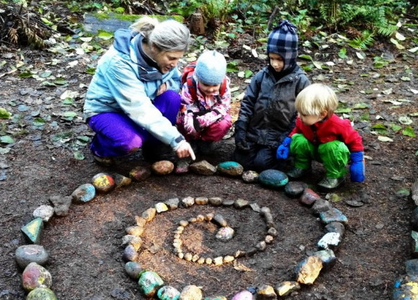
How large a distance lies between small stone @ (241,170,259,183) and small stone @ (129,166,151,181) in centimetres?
82

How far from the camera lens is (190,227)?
384cm

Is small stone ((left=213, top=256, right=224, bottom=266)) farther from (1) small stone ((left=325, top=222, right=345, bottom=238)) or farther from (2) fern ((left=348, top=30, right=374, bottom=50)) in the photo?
(2) fern ((left=348, top=30, right=374, bottom=50))

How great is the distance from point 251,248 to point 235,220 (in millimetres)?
405

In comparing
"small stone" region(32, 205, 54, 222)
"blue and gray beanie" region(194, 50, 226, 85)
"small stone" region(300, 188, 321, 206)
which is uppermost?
"blue and gray beanie" region(194, 50, 226, 85)

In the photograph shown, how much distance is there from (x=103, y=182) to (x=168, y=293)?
133 cm

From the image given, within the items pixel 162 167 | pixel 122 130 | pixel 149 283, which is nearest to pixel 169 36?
pixel 122 130

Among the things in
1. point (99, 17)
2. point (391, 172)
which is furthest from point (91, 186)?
point (99, 17)

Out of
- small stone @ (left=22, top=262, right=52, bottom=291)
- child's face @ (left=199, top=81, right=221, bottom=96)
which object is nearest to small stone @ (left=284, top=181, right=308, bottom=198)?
child's face @ (left=199, top=81, right=221, bottom=96)

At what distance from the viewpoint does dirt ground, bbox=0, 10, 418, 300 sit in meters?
3.25

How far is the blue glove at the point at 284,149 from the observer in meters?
4.32

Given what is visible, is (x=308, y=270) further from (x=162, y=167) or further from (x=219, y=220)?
(x=162, y=167)

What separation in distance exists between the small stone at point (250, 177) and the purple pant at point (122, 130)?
812 millimetres

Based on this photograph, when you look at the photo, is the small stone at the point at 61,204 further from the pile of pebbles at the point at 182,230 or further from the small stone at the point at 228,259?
the small stone at the point at 228,259

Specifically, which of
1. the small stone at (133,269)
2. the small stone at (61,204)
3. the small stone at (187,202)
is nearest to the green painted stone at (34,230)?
the small stone at (61,204)
